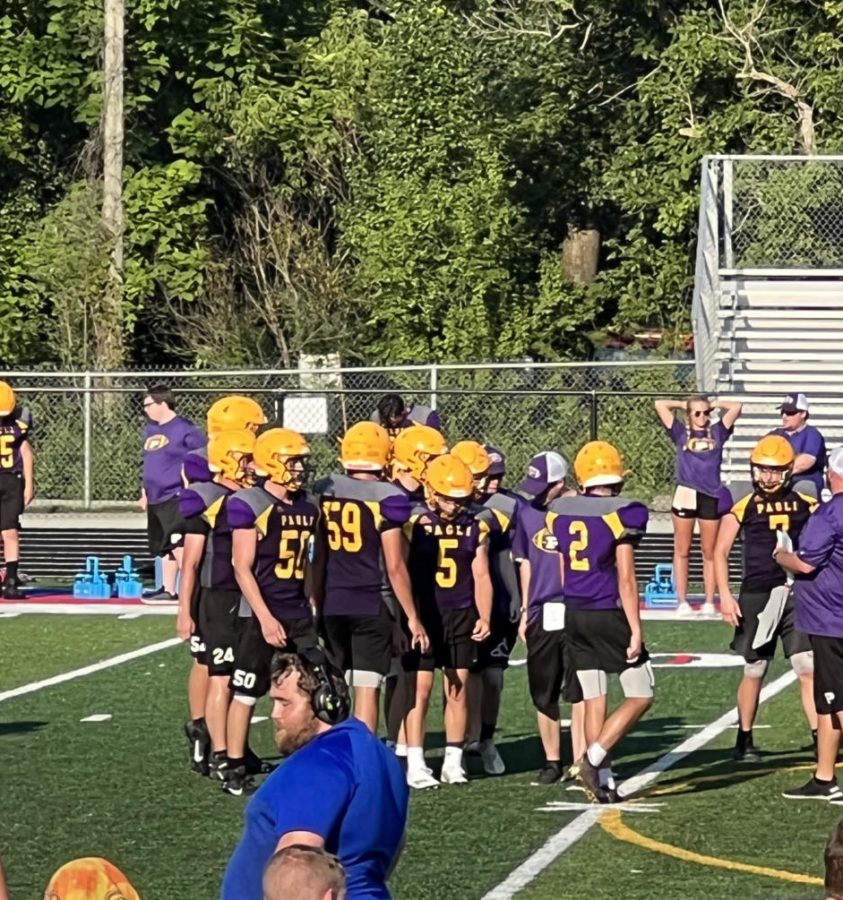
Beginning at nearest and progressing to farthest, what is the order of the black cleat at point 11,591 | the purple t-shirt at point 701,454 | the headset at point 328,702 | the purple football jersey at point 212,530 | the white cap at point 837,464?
1. the headset at point 328,702
2. the white cap at point 837,464
3. the purple football jersey at point 212,530
4. the purple t-shirt at point 701,454
5. the black cleat at point 11,591

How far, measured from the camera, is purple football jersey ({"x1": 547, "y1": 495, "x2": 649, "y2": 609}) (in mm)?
11078

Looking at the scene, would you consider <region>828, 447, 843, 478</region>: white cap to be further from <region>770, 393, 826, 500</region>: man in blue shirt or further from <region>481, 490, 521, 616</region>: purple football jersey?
<region>770, 393, 826, 500</region>: man in blue shirt

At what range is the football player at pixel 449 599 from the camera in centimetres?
1154

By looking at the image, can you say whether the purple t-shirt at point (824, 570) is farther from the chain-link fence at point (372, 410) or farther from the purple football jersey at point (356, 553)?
the chain-link fence at point (372, 410)

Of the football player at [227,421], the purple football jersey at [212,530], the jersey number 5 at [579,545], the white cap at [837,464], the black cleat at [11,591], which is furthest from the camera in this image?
the black cleat at [11,591]

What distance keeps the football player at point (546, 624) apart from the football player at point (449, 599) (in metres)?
0.31

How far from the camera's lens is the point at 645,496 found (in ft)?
80.4

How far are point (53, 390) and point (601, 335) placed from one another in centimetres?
967

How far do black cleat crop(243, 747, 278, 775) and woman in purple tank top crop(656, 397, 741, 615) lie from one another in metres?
7.59

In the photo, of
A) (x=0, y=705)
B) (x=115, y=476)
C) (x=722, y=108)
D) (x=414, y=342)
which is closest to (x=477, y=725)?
(x=0, y=705)

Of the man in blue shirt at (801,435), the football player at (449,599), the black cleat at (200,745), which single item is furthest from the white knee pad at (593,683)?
the man in blue shirt at (801,435)

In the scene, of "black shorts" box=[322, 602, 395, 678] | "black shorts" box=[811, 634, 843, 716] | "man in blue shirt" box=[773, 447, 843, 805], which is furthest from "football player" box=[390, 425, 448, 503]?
"black shorts" box=[811, 634, 843, 716]

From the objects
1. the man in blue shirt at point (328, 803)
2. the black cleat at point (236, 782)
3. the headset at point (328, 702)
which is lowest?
the black cleat at point (236, 782)

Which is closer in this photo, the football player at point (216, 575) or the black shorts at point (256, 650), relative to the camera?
the black shorts at point (256, 650)
